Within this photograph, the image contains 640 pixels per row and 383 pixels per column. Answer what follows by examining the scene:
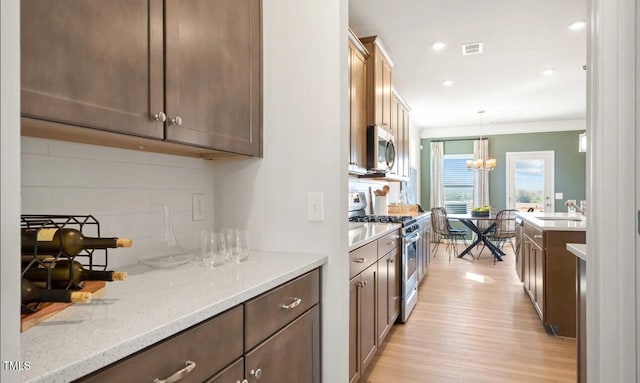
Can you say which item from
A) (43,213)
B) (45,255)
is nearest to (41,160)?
(43,213)

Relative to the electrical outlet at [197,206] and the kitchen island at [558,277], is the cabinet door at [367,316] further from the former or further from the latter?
the kitchen island at [558,277]

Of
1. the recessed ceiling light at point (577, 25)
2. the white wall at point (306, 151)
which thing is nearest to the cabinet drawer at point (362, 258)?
the white wall at point (306, 151)

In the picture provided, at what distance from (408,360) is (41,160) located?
2416 millimetres

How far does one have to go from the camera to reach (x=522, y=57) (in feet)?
12.5

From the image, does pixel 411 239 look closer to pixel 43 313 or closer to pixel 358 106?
pixel 358 106

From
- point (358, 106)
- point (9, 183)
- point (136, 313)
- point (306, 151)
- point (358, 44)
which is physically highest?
point (358, 44)

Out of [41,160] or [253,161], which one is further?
[253,161]

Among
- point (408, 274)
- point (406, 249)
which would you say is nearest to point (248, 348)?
point (406, 249)

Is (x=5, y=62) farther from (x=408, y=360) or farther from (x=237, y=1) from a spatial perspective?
(x=408, y=360)

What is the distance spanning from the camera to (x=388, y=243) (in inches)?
107

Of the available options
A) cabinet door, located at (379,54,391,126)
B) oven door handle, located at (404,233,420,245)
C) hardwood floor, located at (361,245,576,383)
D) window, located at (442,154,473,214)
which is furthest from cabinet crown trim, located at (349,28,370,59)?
window, located at (442,154,473,214)

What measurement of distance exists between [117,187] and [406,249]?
2446 millimetres

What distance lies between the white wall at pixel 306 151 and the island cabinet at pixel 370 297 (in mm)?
387

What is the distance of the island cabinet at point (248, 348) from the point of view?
72cm
